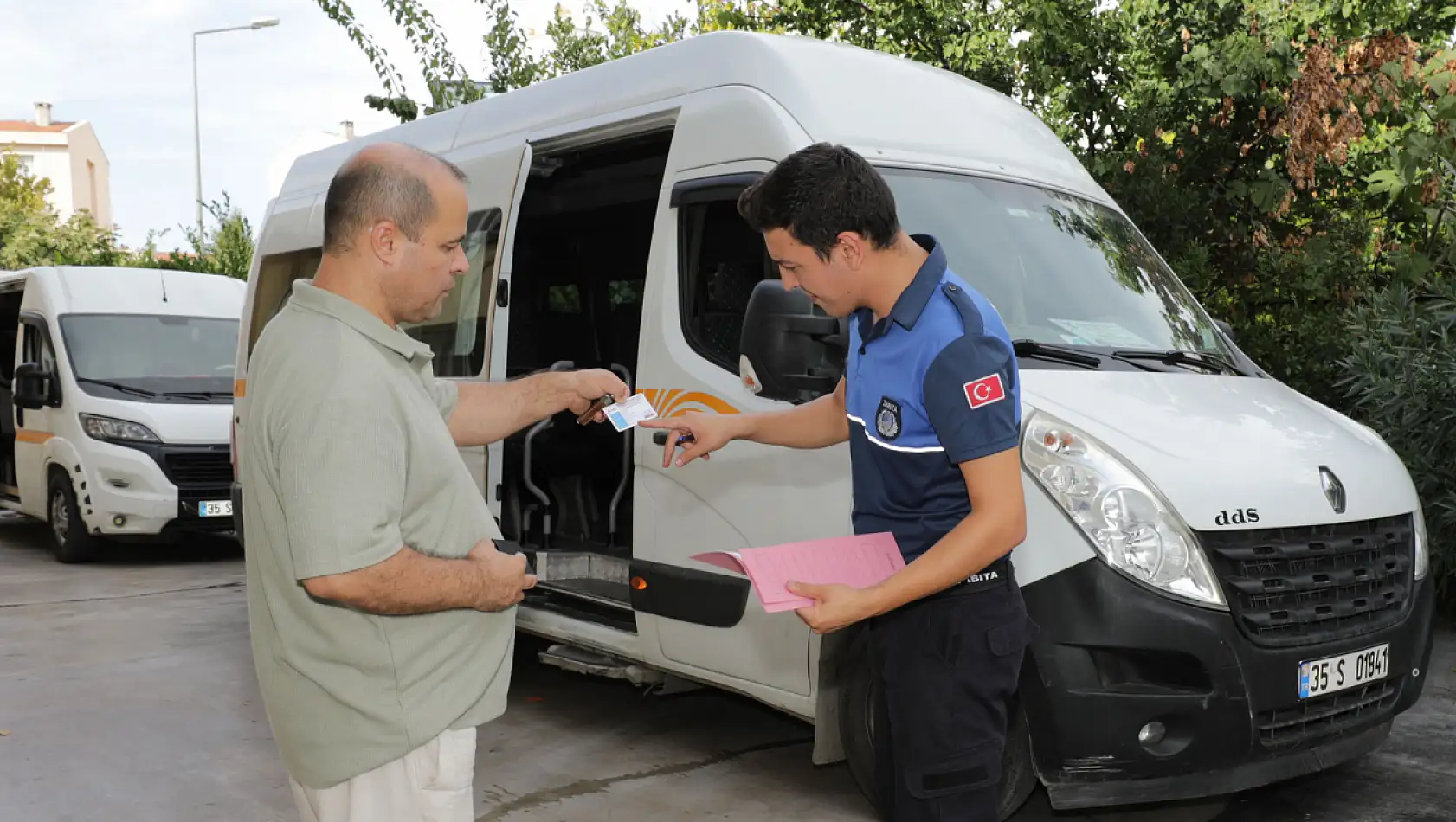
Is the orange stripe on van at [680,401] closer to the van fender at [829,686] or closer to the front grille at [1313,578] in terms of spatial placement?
the van fender at [829,686]

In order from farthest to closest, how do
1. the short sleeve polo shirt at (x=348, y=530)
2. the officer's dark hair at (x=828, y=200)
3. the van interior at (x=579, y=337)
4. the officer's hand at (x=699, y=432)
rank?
the van interior at (x=579, y=337) → the officer's hand at (x=699, y=432) → the officer's dark hair at (x=828, y=200) → the short sleeve polo shirt at (x=348, y=530)

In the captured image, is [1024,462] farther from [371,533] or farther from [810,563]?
[371,533]

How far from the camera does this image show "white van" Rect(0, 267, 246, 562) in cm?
1000

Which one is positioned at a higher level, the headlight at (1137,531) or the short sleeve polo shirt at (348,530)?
the short sleeve polo shirt at (348,530)

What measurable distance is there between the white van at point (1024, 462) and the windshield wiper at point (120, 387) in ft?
17.6

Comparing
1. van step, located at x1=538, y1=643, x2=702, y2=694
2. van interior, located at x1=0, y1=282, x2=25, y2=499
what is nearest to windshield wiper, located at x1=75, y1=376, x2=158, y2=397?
van interior, located at x1=0, y1=282, x2=25, y2=499

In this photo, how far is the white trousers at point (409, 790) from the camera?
6.98 ft

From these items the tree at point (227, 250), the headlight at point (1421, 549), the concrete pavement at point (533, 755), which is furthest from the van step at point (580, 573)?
the tree at point (227, 250)

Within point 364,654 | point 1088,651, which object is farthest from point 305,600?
point 1088,651

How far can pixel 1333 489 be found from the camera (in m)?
3.87

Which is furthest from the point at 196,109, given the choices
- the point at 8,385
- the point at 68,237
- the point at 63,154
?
the point at 63,154

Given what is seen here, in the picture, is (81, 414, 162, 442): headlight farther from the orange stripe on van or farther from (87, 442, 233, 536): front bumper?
the orange stripe on van

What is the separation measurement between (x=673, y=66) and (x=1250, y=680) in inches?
114

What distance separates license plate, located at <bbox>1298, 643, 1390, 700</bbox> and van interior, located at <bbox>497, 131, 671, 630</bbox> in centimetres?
250
